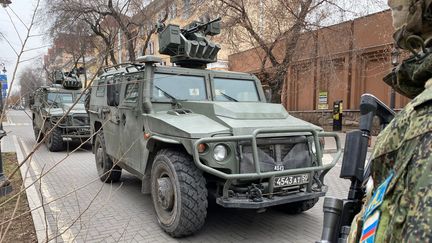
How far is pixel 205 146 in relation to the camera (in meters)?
3.71

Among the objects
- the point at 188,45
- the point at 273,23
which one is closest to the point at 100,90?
the point at 188,45

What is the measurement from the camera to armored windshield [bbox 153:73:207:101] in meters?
4.88

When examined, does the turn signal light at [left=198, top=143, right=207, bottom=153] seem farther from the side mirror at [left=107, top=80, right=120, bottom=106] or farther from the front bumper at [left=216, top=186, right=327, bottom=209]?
the side mirror at [left=107, top=80, right=120, bottom=106]

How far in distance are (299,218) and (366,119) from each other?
3.40 m

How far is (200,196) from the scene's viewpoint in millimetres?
3699

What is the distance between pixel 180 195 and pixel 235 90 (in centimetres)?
229

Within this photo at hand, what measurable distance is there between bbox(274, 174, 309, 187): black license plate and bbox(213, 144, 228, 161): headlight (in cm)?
63

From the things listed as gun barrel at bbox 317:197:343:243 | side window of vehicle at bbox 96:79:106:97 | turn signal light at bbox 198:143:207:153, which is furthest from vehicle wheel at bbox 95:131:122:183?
gun barrel at bbox 317:197:343:243

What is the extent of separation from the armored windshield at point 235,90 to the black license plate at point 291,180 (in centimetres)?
175

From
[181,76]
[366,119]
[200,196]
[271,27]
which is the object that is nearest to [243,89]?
[181,76]

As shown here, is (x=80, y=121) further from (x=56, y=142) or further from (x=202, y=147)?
(x=202, y=147)

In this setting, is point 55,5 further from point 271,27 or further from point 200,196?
point 200,196

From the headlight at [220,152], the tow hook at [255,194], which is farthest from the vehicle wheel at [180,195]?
the tow hook at [255,194]

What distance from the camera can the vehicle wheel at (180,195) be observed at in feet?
12.1
